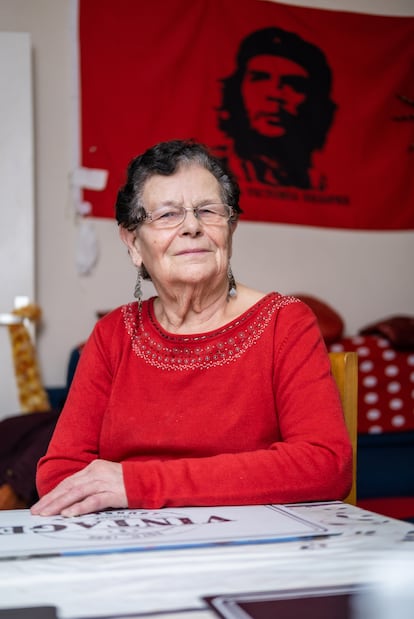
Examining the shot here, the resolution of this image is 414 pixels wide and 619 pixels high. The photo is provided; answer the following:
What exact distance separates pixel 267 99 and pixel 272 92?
1.8 inches

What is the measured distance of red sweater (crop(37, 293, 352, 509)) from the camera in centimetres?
120

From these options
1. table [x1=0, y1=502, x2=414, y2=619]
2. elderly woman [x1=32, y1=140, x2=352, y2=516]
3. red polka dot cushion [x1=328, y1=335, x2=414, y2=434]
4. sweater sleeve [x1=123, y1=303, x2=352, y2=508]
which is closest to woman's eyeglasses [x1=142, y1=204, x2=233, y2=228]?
elderly woman [x1=32, y1=140, x2=352, y2=516]

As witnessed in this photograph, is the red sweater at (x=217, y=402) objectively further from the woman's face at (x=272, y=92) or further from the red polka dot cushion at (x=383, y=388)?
the woman's face at (x=272, y=92)

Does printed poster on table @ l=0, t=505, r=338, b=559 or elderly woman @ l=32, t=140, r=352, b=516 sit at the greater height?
elderly woman @ l=32, t=140, r=352, b=516

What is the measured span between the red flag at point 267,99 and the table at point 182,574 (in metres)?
2.67

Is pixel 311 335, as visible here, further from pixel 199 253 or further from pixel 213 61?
pixel 213 61

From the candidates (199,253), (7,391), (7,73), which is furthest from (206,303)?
(7,73)

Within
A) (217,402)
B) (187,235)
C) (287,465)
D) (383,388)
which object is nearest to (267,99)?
(383,388)

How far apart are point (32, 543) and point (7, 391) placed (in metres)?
2.42

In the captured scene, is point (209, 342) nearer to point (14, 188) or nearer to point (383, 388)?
point (383, 388)

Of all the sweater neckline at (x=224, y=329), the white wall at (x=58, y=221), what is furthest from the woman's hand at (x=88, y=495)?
the white wall at (x=58, y=221)

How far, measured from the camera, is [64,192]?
3.34 m

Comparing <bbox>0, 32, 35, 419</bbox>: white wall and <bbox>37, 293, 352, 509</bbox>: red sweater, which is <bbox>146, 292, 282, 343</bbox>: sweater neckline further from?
<bbox>0, 32, 35, 419</bbox>: white wall

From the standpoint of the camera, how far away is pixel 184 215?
58.9 inches
